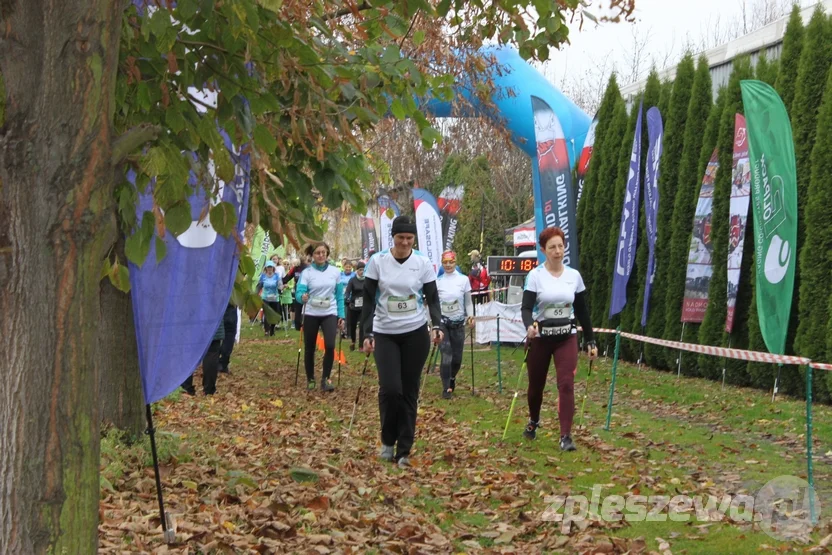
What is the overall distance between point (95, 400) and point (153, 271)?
1493 millimetres

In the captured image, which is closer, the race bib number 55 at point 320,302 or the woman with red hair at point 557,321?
the woman with red hair at point 557,321

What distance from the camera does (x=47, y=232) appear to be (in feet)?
12.0

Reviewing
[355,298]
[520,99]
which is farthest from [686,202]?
[355,298]

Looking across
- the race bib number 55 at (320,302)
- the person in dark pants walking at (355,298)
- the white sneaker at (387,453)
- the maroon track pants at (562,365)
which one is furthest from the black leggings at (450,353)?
the person in dark pants walking at (355,298)

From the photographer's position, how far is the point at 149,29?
13.9 feet

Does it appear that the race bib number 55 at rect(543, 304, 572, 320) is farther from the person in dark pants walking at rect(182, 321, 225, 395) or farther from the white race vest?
the person in dark pants walking at rect(182, 321, 225, 395)

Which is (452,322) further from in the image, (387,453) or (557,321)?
(387,453)

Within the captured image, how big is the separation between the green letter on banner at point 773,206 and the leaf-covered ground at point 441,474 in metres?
1.27

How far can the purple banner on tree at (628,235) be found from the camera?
1911cm

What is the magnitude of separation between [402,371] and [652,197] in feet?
38.4

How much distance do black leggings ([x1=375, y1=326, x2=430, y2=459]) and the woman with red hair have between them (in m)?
1.14

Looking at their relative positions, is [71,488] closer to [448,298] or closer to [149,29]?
[149,29]

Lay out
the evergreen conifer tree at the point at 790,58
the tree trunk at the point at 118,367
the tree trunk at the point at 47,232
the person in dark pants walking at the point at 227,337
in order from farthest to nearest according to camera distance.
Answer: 1. the person in dark pants walking at the point at 227,337
2. the evergreen conifer tree at the point at 790,58
3. the tree trunk at the point at 118,367
4. the tree trunk at the point at 47,232

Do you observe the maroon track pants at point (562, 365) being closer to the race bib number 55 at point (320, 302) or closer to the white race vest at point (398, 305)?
the white race vest at point (398, 305)
